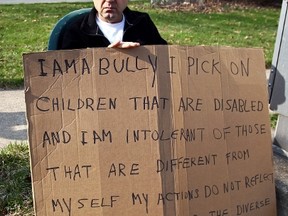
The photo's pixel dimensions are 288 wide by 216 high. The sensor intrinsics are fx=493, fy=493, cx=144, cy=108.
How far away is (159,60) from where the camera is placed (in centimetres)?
232

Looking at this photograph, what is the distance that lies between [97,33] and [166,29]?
19.4ft

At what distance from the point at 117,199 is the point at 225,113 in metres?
0.69

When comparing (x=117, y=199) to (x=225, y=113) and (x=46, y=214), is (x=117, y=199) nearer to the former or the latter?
(x=46, y=214)

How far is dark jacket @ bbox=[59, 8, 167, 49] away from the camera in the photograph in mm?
2836

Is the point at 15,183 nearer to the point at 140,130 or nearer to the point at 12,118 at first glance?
the point at 140,130

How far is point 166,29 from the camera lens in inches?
340

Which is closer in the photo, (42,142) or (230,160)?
(42,142)

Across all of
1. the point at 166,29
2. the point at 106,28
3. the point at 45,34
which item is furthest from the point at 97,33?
the point at 166,29

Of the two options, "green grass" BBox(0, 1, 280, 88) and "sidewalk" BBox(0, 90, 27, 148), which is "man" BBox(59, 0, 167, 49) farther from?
"green grass" BBox(0, 1, 280, 88)

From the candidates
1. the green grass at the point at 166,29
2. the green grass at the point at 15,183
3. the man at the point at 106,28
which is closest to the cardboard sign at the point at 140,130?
the man at the point at 106,28

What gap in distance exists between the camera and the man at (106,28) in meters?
2.82

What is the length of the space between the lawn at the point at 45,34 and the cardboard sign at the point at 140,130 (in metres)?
0.82

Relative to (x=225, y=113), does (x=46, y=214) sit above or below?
below

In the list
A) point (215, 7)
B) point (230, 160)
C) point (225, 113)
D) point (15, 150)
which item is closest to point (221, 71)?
point (225, 113)
